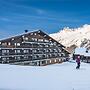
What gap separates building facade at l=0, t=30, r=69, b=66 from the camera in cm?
5781

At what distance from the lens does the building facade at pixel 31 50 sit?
57.8 m

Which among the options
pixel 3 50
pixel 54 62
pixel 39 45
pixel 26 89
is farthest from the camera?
pixel 54 62

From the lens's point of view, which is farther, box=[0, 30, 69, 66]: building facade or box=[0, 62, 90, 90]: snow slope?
box=[0, 30, 69, 66]: building facade

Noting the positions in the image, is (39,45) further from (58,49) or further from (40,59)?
(58,49)

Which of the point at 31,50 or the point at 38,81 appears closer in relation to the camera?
the point at 38,81

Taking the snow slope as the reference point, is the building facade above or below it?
above

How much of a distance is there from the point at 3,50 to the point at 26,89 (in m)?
44.8

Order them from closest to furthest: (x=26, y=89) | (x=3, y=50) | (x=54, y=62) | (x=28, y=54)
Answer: (x=26, y=89) → (x=3, y=50) → (x=28, y=54) → (x=54, y=62)

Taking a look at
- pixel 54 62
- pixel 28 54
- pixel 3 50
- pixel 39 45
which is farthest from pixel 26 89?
pixel 54 62

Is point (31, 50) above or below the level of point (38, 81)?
above

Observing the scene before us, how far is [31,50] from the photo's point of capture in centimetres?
6469

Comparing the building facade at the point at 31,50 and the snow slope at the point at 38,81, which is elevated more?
the building facade at the point at 31,50

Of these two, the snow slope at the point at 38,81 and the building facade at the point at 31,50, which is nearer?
the snow slope at the point at 38,81

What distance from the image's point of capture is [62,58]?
75000 mm
